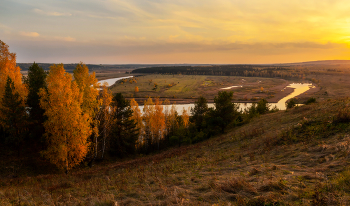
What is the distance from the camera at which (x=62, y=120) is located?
17.1 m

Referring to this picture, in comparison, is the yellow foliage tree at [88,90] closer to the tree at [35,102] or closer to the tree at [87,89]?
the tree at [87,89]

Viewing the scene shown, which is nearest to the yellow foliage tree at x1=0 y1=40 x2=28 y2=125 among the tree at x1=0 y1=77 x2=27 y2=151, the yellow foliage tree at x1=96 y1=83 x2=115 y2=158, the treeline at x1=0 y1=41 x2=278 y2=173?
the treeline at x1=0 y1=41 x2=278 y2=173

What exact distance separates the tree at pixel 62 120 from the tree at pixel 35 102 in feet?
24.2

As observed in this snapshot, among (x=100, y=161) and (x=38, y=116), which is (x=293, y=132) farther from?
(x=38, y=116)

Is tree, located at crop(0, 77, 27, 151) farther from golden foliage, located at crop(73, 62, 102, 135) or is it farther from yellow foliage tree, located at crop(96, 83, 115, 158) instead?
yellow foliage tree, located at crop(96, 83, 115, 158)

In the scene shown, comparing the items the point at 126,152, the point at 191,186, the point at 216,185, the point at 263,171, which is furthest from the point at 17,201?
the point at 126,152

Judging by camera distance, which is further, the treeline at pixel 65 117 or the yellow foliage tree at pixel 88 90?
the yellow foliage tree at pixel 88 90

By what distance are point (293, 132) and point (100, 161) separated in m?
25.3

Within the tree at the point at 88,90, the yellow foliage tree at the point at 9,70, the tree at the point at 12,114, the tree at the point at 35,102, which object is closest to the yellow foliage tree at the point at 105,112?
the tree at the point at 88,90

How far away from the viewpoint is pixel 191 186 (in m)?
8.72

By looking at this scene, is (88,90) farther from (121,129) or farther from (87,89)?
(121,129)

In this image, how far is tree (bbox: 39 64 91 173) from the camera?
17.1 meters

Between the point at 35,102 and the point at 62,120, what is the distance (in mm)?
10485

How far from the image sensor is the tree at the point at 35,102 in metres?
23.6
